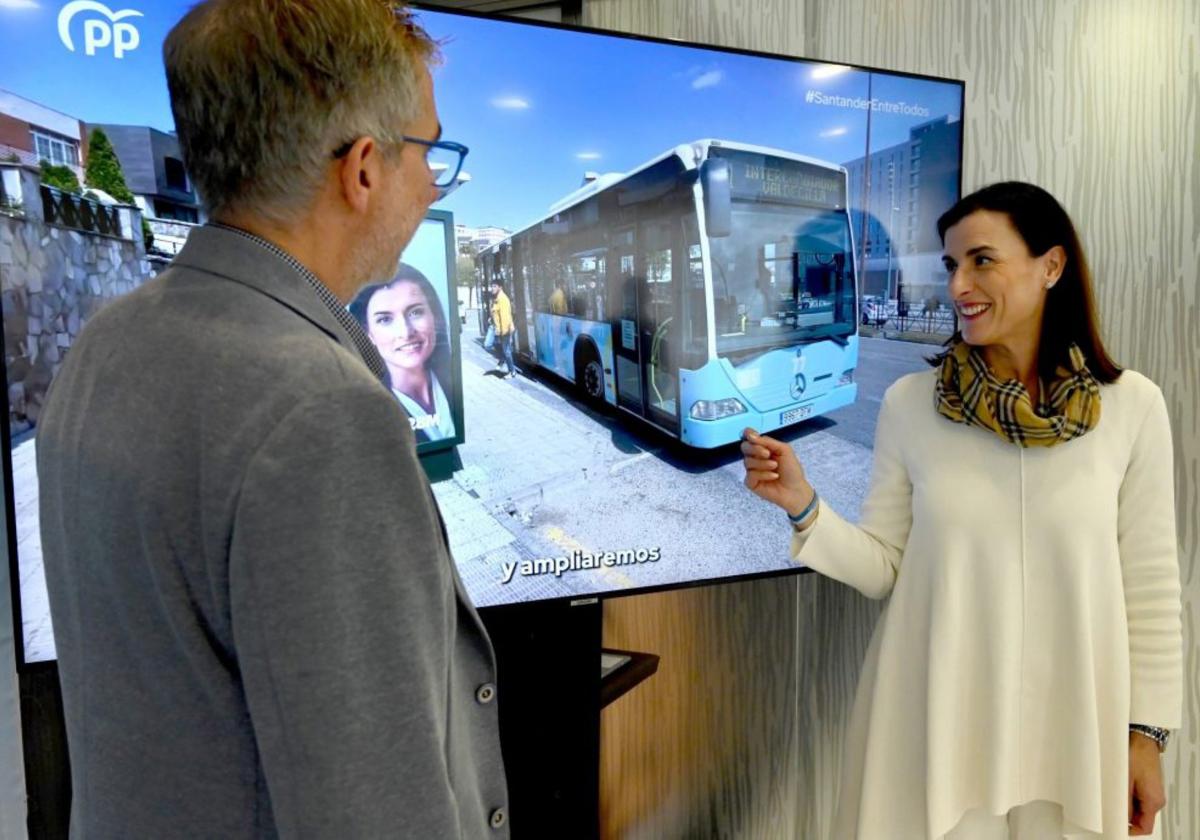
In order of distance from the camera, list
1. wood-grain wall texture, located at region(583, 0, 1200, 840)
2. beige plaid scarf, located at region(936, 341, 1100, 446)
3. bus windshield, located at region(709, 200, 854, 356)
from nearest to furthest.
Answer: beige plaid scarf, located at region(936, 341, 1100, 446)
bus windshield, located at region(709, 200, 854, 356)
wood-grain wall texture, located at region(583, 0, 1200, 840)

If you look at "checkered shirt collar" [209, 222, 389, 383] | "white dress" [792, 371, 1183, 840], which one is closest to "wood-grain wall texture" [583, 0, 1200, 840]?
"white dress" [792, 371, 1183, 840]

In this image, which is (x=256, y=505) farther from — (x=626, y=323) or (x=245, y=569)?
(x=626, y=323)

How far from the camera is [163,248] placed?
1.27 m

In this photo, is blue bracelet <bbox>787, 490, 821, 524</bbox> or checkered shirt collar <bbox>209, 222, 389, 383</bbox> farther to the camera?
blue bracelet <bbox>787, 490, 821, 524</bbox>

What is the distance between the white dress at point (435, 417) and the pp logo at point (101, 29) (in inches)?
26.8

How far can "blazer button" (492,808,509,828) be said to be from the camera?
0.82m

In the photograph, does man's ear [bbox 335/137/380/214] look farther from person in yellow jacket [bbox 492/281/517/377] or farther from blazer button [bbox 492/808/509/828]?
person in yellow jacket [bbox 492/281/517/377]

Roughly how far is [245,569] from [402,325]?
92 cm

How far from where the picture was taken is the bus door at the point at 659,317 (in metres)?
1.57

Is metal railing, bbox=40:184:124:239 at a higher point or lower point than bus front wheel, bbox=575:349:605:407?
higher

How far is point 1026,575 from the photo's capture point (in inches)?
53.6

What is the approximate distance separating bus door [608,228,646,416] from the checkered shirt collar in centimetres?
87

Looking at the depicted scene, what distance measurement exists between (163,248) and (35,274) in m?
0.18

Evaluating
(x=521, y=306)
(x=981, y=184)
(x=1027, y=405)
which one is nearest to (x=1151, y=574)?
(x=1027, y=405)
